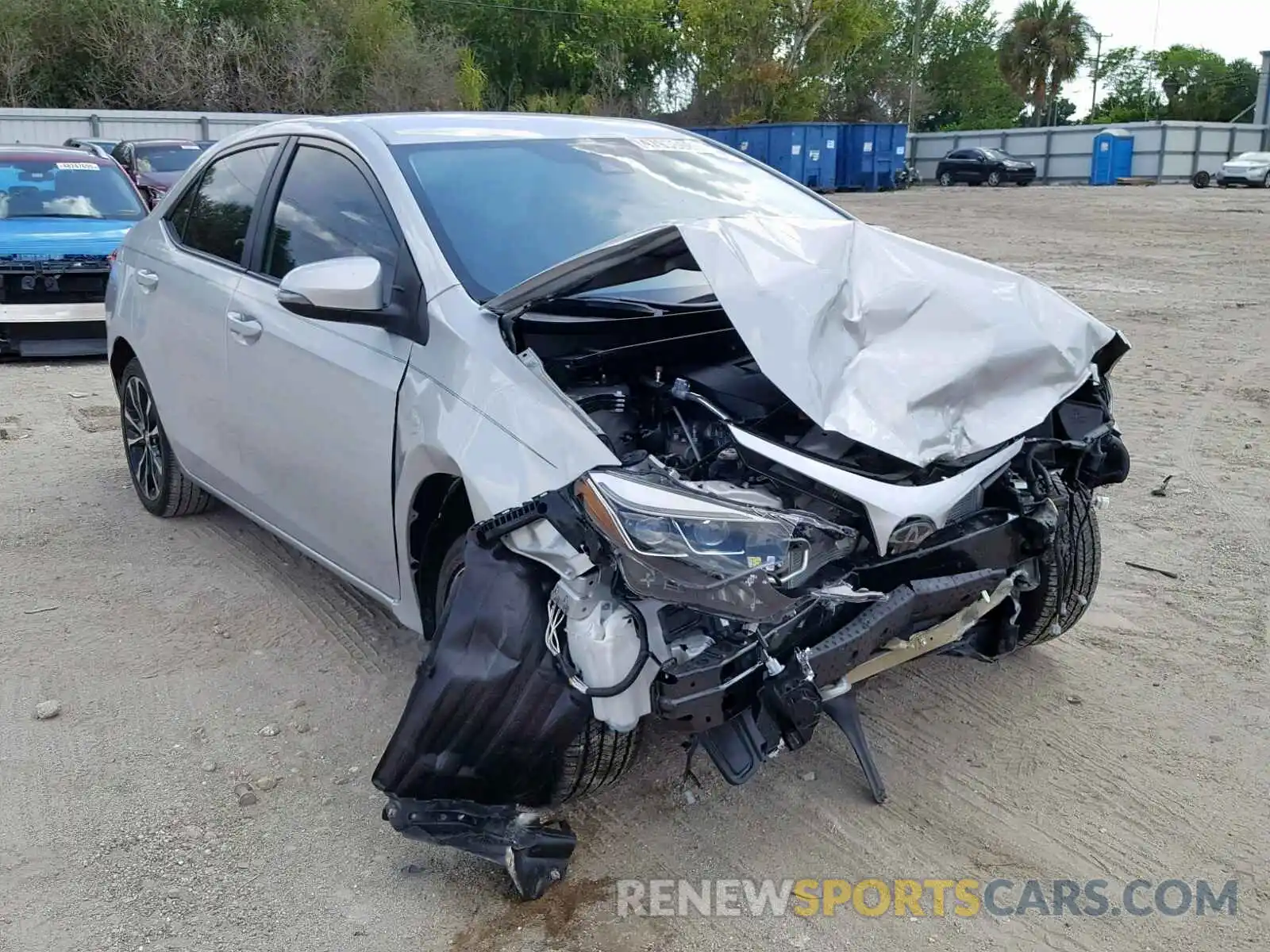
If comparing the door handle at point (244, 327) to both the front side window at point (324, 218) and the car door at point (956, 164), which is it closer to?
the front side window at point (324, 218)

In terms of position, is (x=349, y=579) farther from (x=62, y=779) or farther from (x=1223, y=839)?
(x=1223, y=839)

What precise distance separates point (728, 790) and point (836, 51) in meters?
48.1

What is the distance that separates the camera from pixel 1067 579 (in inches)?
150

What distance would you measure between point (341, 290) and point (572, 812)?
158 centimetres

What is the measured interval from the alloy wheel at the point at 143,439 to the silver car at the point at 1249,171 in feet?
126

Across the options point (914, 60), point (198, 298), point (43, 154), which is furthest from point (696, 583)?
point (914, 60)

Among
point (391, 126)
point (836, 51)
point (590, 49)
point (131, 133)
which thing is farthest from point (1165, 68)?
point (391, 126)

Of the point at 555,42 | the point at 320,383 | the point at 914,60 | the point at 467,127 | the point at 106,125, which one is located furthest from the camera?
the point at 914,60

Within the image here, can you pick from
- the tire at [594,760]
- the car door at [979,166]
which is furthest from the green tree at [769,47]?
the tire at [594,760]

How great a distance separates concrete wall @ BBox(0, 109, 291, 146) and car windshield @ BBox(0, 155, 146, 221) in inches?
769

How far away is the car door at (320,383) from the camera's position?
3.54 metres

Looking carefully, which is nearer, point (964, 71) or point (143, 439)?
point (143, 439)

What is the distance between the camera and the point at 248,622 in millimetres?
4543

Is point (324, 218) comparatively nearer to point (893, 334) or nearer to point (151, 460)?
point (893, 334)
